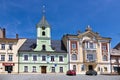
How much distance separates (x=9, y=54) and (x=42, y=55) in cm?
791

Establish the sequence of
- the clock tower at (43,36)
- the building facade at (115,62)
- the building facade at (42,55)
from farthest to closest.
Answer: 1. the building facade at (115,62)
2. the clock tower at (43,36)
3. the building facade at (42,55)

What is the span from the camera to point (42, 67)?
69812 millimetres

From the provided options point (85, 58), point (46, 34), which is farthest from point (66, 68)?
point (46, 34)

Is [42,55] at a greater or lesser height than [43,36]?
lesser

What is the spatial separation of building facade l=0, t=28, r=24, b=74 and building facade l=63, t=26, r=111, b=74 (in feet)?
42.6

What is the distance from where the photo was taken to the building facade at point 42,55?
226 ft

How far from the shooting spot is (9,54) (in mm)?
68625

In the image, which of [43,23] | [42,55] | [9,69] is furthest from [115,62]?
[9,69]

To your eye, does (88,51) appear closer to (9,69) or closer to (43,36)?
(43,36)

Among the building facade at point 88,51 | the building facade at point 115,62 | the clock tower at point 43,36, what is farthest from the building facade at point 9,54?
the building facade at point 115,62

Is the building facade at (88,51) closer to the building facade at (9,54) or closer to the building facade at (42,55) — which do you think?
the building facade at (42,55)

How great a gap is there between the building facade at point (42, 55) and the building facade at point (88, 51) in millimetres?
2182

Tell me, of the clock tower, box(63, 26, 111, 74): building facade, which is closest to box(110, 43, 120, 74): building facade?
box(63, 26, 111, 74): building facade

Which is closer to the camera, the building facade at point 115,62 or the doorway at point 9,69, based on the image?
the doorway at point 9,69
